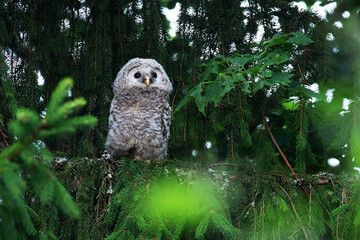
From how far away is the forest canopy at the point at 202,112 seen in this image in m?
1.97

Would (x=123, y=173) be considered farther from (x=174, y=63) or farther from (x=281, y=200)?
(x=174, y=63)

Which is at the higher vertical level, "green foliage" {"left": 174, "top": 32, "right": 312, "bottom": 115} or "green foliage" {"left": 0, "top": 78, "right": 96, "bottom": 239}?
"green foliage" {"left": 174, "top": 32, "right": 312, "bottom": 115}

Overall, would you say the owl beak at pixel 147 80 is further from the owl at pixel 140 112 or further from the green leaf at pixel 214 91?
the green leaf at pixel 214 91

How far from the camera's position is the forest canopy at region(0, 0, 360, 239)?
1.97 m

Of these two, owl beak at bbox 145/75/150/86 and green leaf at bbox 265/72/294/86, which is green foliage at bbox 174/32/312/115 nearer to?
green leaf at bbox 265/72/294/86

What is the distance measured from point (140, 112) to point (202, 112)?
1201 millimetres

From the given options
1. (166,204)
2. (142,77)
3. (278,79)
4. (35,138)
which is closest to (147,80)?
(142,77)

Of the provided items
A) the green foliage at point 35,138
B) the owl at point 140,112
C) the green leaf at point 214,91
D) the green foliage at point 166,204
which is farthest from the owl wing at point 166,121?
the green foliage at point 35,138

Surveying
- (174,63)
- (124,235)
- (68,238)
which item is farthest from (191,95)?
(174,63)

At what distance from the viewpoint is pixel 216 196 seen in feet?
6.61

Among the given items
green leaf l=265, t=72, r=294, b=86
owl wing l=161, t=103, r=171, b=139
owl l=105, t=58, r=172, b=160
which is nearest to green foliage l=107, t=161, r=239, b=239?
green leaf l=265, t=72, r=294, b=86

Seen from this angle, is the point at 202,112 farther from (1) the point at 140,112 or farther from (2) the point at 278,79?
(1) the point at 140,112

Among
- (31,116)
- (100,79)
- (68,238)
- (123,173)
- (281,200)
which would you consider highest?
(100,79)

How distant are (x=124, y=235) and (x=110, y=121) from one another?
170 centimetres
